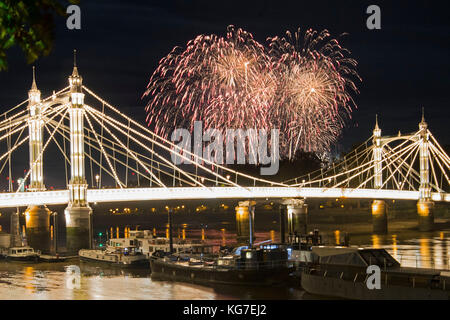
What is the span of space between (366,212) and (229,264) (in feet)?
276

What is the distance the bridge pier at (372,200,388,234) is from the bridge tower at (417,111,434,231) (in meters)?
5.38

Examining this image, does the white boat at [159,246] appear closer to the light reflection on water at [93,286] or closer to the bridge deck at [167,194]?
the light reflection on water at [93,286]

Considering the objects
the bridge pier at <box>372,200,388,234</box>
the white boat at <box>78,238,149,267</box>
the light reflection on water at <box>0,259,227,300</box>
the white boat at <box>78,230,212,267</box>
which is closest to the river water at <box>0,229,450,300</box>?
the light reflection on water at <box>0,259,227,300</box>

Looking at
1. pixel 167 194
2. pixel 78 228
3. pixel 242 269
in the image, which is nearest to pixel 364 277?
pixel 242 269

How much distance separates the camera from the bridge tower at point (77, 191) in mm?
59656

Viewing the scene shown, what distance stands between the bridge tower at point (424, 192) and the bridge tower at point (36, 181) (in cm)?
5209

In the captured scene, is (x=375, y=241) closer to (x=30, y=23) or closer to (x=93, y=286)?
(x=93, y=286)

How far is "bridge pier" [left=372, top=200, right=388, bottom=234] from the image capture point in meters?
90.6

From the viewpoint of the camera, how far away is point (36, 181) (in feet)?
228

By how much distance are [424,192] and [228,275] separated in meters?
65.8

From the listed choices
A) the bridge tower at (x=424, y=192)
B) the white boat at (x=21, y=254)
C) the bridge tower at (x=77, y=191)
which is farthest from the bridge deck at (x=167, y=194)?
the bridge tower at (x=424, y=192)

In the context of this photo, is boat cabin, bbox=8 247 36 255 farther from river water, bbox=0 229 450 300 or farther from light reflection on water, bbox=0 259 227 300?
light reflection on water, bbox=0 259 227 300

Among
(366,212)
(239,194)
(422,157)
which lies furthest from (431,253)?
(366,212)

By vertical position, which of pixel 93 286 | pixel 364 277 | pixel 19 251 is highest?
pixel 19 251
